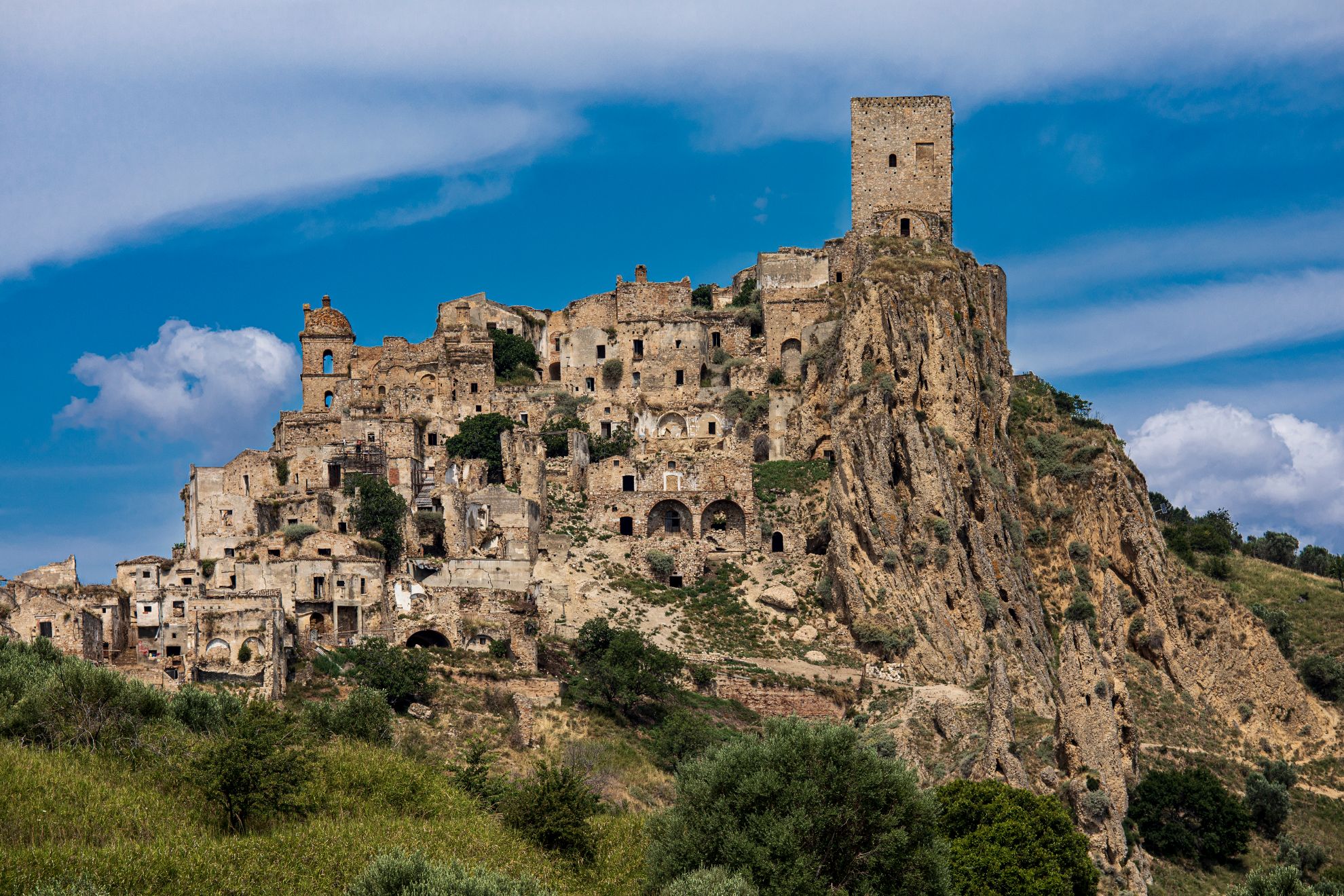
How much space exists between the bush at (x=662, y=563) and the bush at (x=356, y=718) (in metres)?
21.3

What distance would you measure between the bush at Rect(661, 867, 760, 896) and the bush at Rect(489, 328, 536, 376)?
195ft

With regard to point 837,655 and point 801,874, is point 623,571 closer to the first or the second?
point 837,655

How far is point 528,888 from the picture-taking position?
41.3m

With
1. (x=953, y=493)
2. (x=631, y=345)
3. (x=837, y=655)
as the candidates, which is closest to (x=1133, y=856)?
(x=837, y=655)

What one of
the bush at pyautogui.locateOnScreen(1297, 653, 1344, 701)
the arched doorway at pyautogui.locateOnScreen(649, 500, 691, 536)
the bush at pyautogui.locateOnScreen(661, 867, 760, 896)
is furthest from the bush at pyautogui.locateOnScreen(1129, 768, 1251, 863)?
the bush at pyautogui.locateOnScreen(661, 867, 760, 896)

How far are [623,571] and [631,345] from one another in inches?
871

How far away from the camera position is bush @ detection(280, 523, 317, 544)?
253 feet

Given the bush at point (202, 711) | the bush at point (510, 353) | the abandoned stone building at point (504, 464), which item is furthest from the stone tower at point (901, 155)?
the bush at point (202, 711)

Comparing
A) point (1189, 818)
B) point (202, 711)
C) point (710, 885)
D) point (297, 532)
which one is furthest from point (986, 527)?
point (710, 885)

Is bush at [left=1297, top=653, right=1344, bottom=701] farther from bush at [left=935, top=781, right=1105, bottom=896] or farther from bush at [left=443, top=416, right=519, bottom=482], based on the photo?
bush at [left=443, top=416, right=519, bottom=482]

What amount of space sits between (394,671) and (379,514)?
708 inches

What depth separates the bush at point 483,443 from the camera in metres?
91.2

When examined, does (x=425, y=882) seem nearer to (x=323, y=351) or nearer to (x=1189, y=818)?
(x=1189, y=818)

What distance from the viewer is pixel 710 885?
43531 millimetres
